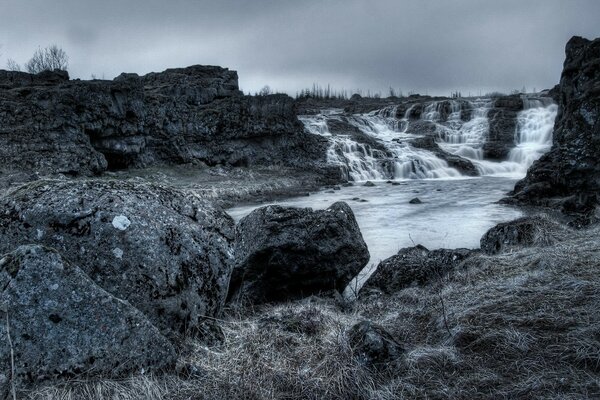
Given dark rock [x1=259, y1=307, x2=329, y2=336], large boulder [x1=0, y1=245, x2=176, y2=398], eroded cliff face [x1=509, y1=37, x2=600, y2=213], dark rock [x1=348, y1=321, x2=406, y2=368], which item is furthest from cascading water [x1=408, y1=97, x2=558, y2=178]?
large boulder [x1=0, y1=245, x2=176, y2=398]

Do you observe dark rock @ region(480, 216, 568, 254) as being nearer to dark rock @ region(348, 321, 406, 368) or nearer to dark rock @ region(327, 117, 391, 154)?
dark rock @ region(348, 321, 406, 368)

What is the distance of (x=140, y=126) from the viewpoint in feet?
99.9

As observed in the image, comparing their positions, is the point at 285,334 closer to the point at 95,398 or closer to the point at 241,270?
the point at 95,398

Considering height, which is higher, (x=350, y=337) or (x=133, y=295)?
(x=133, y=295)

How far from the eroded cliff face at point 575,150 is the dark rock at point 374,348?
1296 centimetres

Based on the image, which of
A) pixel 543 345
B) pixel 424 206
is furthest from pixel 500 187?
pixel 543 345

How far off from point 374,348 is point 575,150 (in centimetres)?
1590

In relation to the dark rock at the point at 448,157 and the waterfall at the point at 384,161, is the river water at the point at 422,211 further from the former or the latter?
the dark rock at the point at 448,157

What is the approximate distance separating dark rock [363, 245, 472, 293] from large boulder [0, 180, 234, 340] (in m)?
3.96

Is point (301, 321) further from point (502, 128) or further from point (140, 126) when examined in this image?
point (502, 128)

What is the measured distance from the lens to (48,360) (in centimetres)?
296

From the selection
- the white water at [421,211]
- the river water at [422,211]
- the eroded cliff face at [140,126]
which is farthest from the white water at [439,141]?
the white water at [421,211]

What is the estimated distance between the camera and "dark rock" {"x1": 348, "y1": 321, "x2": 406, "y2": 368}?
Result: 138 inches

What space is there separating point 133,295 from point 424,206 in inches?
754
